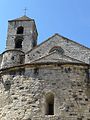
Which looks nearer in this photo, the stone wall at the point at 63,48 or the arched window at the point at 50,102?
the arched window at the point at 50,102

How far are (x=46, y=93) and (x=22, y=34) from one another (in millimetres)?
19250

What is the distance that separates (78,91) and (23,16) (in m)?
22.1

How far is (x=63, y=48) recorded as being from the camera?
24.0 meters

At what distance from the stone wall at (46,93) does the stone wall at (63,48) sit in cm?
1382

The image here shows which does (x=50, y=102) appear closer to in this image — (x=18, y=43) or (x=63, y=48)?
(x=63, y=48)

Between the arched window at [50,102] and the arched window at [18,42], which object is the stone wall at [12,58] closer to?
the arched window at [18,42]

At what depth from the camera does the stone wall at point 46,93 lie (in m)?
8.50

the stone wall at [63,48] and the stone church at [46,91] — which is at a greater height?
the stone wall at [63,48]

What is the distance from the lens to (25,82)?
919 cm

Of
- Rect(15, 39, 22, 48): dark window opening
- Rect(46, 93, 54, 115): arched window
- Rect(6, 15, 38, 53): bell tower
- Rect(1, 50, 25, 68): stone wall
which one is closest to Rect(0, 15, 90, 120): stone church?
Rect(46, 93, 54, 115): arched window

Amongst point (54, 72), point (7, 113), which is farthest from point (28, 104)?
point (54, 72)

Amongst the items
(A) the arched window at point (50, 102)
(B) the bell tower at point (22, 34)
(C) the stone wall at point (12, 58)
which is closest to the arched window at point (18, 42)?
(B) the bell tower at point (22, 34)

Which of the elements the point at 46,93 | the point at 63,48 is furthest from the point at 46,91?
the point at 63,48

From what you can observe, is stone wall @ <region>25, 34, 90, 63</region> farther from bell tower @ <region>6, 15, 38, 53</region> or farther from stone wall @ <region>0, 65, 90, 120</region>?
stone wall @ <region>0, 65, 90, 120</region>
